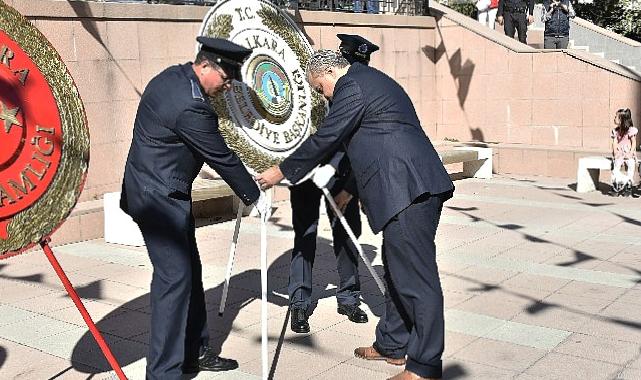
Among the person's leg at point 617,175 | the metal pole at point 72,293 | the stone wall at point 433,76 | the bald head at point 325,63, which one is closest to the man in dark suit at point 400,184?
the bald head at point 325,63

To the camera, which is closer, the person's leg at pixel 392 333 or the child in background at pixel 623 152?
the person's leg at pixel 392 333

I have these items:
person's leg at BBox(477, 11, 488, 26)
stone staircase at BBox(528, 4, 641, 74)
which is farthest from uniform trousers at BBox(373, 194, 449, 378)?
stone staircase at BBox(528, 4, 641, 74)

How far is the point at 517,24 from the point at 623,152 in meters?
5.75

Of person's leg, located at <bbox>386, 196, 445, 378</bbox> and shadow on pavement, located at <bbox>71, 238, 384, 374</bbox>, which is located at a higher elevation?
person's leg, located at <bbox>386, 196, 445, 378</bbox>

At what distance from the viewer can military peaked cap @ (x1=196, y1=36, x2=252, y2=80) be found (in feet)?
13.2

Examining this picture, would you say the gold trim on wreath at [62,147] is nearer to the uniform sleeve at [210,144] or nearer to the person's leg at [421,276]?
the uniform sleeve at [210,144]

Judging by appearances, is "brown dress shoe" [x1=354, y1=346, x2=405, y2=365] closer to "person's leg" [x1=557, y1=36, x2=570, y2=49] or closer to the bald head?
the bald head

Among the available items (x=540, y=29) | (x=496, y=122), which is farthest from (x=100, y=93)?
(x=540, y=29)

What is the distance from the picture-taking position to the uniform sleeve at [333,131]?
14.1 ft

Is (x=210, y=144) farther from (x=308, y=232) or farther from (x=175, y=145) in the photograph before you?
(x=308, y=232)

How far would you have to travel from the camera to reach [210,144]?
4.10 meters

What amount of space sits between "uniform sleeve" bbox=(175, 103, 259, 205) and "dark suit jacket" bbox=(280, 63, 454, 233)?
1.59 ft

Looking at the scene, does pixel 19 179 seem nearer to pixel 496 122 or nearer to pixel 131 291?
pixel 131 291

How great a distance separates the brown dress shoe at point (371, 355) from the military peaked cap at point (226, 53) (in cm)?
192
